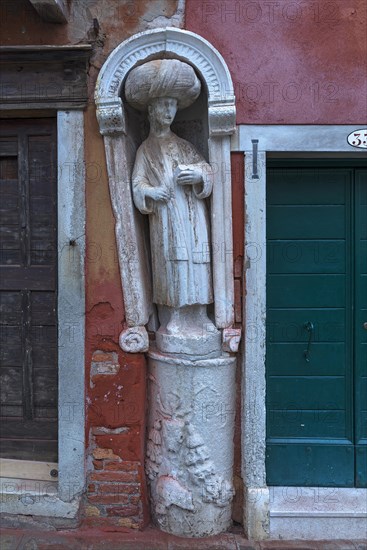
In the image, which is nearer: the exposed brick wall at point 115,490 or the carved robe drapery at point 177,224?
the carved robe drapery at point 177,224

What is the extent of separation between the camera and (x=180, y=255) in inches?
111

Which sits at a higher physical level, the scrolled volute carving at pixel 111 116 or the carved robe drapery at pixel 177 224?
the scrolled volute carving at pixel 111 116

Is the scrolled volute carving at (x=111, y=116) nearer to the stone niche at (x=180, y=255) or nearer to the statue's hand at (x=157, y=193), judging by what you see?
the stone niche at (x=180, y=255)

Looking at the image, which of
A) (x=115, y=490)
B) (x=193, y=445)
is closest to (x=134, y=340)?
(x=193, y=445)

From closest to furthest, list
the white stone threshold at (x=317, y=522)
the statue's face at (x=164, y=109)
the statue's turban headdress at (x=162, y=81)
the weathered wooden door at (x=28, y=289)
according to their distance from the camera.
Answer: the statue's turban headdress at (x=162, y=81)
the statue's face at (x=164, y=109)
the white stone threshold at (x=317, y=522)
the weathered wooden door at (x=28, y=289)

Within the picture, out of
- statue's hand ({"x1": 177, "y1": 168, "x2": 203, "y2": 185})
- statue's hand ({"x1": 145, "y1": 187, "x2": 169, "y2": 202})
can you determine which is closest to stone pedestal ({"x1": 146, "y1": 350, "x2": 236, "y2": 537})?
statue's hand ({"x1": 145, "y1": 187, "x2": 169, "y2": 202})

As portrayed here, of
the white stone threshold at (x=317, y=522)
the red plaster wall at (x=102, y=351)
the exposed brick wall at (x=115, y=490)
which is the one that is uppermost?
the red plaster wall at (x=102, y=351)

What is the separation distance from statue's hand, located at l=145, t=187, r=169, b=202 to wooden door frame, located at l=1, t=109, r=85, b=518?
425 mm

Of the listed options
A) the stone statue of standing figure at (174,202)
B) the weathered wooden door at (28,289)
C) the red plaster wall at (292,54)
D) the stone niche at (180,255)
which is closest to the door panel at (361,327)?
the red plaster wall at (292,54)

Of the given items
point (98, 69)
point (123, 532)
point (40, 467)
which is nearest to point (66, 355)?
point (40, 467)

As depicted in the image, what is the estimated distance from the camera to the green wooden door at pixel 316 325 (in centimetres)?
309

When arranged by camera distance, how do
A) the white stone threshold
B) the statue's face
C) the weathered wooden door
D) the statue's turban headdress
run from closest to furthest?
the statue's turban headdress < the statue's face < the white stone threshold < the weathered wooden door

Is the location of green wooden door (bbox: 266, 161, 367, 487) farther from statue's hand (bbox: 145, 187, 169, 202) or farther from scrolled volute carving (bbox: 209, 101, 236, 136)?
statue's hand (bbox: 145, 187, 169, 202)

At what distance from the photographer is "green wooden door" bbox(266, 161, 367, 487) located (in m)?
3.09
